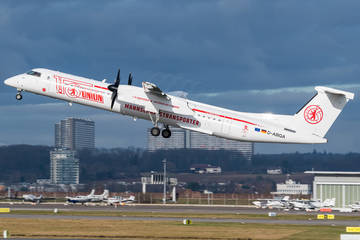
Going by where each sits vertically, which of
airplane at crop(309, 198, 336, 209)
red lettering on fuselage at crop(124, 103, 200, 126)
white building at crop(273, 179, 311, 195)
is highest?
red lettering on fuselage at crop(124, 103, 200, 126)

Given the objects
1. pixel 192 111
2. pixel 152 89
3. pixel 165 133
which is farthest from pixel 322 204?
pixel 152 89

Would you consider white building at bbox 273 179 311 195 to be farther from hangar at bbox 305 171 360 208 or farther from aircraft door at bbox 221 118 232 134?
aircraft door at bbox 221 118 232 134

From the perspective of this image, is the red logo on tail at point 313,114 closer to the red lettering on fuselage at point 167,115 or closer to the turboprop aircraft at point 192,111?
the turboprop aircraft at point 192,111

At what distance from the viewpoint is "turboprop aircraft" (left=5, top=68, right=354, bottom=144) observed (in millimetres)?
54156

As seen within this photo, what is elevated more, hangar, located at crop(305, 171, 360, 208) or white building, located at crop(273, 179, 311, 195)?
hangar, located at crop(305, 171, 360, 208)

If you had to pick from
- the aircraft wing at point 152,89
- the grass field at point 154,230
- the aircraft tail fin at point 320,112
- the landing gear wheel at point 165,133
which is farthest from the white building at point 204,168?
the aircraft tail fin at point 320,112

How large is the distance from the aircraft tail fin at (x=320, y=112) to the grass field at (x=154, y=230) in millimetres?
10454

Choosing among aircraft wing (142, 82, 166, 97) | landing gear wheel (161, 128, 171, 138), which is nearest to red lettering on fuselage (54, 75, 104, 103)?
aircraft wing (142, 82, 166, 97)

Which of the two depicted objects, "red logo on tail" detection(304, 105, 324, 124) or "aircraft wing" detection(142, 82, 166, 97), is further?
"aircraft wing" detection(142, 82, 166, 97)

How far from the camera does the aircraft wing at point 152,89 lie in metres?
54.6

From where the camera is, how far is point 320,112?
54062 millimetres

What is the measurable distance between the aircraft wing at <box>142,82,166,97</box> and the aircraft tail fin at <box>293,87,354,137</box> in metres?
11.6

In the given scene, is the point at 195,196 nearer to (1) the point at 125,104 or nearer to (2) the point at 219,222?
(2) the point at 219,222

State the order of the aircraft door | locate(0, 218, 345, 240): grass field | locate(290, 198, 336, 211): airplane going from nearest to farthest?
1. the aircraft door
2. locate(0, 218, 345, 240): grass field
3. locate(290, 198, 336, 211): airplane
